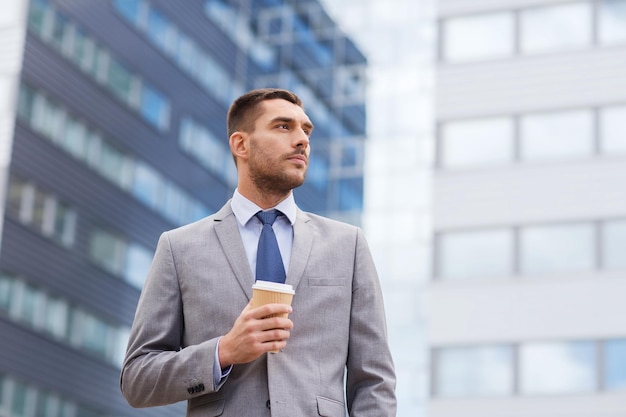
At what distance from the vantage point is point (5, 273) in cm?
3422

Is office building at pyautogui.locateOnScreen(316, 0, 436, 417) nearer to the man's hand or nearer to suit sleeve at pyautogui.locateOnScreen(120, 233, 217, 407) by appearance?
suit sleeve at pyautogui.locateOnScreen(120, 233, 217, 407)

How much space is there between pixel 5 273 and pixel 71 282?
316 cm

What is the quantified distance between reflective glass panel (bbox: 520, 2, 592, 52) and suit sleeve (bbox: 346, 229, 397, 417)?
1110 inches

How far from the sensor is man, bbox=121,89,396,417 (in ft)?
13.1

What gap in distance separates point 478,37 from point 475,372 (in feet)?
29.4

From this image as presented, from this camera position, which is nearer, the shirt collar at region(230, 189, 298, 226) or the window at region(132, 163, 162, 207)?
the shirt collar at region(230, 189, 298, 226)

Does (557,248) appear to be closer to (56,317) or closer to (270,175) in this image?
(56,317)

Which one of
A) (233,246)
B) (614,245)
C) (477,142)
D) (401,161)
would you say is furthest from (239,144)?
(401,161)

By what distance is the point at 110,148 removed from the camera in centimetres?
3959

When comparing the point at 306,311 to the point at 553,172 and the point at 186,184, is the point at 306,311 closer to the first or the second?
the point at 553,172

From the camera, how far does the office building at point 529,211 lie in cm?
2934

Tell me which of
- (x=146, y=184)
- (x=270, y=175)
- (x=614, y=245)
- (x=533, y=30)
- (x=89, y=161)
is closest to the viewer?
(x=270, y=175)

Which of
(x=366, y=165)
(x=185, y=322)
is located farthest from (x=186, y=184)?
(x=185, y=322)

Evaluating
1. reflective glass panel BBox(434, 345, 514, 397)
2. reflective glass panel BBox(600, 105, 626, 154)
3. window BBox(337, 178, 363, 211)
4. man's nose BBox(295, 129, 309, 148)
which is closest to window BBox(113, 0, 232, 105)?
window BBox(337, 178, 363, 211)
